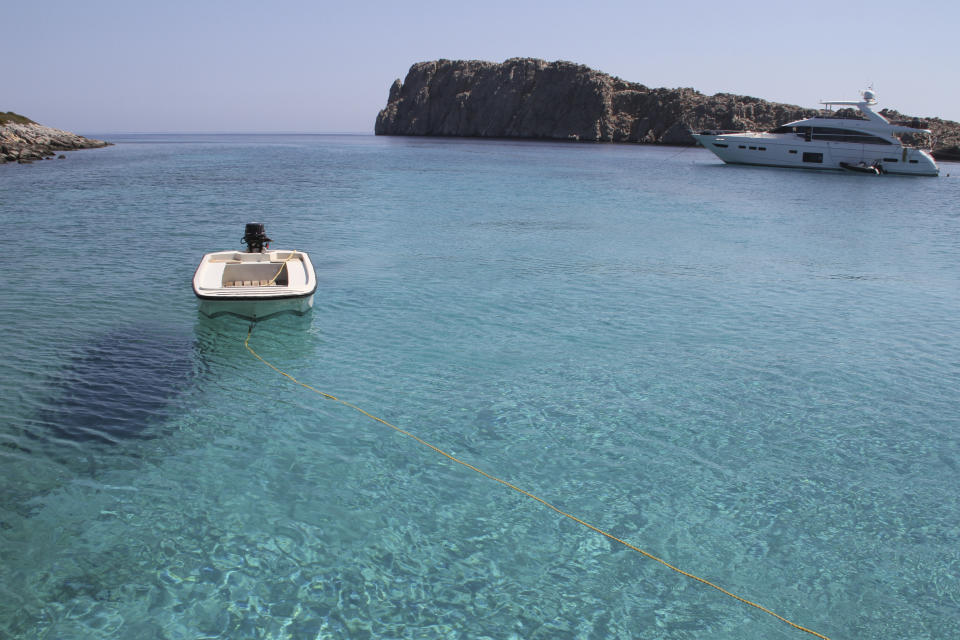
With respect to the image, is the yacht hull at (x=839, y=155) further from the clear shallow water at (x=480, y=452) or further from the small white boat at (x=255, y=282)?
the small white boat at (x=255, y=282)

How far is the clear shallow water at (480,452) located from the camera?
6.12 metres

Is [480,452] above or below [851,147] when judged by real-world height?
below

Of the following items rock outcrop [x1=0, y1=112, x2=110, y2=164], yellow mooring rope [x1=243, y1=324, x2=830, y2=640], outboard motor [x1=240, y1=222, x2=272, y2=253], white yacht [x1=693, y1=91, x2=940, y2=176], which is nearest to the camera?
yellow mooring rope [x1=243, y1=324, x2=830, y2=640]

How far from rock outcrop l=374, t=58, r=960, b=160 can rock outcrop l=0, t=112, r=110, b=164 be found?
359ft

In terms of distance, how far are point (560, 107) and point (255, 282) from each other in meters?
166

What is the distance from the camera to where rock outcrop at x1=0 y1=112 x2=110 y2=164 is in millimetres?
57672

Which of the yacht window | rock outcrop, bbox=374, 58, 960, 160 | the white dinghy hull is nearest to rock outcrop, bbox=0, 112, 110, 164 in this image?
the white dinghy hull

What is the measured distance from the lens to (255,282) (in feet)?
46.3

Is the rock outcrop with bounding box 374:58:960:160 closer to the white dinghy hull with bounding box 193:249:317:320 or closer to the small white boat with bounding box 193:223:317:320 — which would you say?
the small white boat with bounding box 193:223:317:320

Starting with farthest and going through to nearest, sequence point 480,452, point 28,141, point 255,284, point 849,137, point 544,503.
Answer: point 28,141, point 849,137, point 255,284, point 480,452, point 544,503

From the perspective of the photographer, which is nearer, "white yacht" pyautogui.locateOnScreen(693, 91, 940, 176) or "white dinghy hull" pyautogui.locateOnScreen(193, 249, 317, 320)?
"white dinghy hull" pyautogui.locateOnScreen(193, 249, 317, 320)

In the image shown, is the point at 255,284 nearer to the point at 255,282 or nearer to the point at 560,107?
the point at 255,282

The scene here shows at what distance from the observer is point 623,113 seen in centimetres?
16475

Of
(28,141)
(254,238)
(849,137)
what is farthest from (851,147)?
(28,141)
